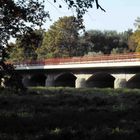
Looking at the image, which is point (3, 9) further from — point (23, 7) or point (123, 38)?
point (123, 38)

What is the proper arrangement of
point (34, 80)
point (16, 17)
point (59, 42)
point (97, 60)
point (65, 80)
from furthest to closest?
point (59, 42) < point (34, 80) < point (65, 80) < point (97, 60) < point (16, 17)

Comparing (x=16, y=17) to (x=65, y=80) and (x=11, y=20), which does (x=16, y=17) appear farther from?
(x=65, y=80)

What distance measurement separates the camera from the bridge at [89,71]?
2499 inches

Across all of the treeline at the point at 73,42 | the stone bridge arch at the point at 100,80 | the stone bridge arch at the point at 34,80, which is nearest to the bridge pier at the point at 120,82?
the stone bridge arch at the point at 100,80

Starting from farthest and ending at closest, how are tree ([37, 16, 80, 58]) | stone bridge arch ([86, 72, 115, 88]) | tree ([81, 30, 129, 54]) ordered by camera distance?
tree ([81, 30, 129, 54]) < tree ([37, 16, 80, 58]) < stone bridge arch ([86, 72, 115, 88])

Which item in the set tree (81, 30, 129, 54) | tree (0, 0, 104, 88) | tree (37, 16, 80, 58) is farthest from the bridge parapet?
tree (81, 30, 129, 54)

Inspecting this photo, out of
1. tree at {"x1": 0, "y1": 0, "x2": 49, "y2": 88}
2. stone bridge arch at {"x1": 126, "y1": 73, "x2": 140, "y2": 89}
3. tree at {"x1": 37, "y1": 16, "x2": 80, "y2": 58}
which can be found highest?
tree at {"x1": 37, "y1": 16, "x2": 80, "y2": 58}

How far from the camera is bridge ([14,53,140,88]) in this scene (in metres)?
63.5

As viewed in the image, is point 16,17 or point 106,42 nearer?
point 16,17

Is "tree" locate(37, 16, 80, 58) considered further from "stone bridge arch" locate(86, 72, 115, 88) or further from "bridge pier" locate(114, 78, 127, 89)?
"bridge pier" locate(114, 78, 127, 89)

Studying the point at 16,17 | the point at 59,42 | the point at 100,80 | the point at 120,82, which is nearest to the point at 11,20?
the point at 16,17

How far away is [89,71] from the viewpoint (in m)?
70.5

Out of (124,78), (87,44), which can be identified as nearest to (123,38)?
(87,44)

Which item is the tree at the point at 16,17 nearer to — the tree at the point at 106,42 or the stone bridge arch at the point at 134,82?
the stone bridge arch at the point at 134,82
